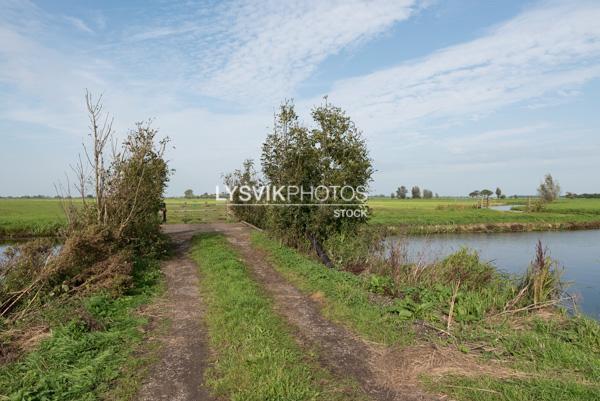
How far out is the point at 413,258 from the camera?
1052 cm

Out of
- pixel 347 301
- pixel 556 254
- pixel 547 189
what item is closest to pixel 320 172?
pixel 347 301

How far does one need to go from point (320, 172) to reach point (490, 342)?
9168 mm

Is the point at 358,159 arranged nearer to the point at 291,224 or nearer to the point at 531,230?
the point at 291,224

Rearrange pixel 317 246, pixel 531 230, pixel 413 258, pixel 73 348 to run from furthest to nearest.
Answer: pixel 531 230, pixel 317 246, pixel 413 258, pixel 73 348

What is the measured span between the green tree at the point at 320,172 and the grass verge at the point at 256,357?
5.40 m

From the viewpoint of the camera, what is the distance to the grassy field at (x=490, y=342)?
3.98 metres

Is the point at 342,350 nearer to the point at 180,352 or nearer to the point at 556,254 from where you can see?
the point at 180,352

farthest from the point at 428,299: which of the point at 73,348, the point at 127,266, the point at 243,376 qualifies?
the point at 127,266

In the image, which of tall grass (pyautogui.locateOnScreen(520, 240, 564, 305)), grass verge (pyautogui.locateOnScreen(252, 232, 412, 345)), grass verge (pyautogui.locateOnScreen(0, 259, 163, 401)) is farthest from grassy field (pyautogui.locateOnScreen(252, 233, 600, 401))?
grass verge (pyautogui.locateOnScreen(0, 259, 163, 401))

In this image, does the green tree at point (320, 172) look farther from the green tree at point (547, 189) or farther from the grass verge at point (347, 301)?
the green tree at point (547, 189)

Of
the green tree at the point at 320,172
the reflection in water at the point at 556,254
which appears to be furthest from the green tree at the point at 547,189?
the green tree at the point at 320,172

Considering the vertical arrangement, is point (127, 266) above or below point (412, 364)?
above

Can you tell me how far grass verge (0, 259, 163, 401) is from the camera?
13.0 ft

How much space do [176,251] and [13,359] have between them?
8894 millimetres
